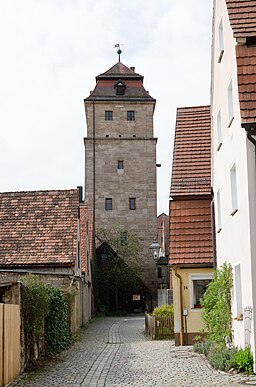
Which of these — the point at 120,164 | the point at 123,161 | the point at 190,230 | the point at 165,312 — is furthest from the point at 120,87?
the point at 190,230

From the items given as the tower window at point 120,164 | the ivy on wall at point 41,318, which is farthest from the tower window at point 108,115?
the ivy on wall at point 41,318

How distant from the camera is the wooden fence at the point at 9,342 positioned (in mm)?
12836

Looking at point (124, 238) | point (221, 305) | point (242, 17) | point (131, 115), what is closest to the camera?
point (242, 17)

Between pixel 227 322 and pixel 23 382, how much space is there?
6.11 metres

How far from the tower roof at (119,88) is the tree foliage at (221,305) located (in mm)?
43607

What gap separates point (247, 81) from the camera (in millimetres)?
13789

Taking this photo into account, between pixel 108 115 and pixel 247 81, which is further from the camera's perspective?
pixel 108 115

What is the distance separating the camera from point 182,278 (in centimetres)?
2162

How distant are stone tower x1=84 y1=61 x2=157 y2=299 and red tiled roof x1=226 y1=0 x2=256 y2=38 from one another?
1665 inches

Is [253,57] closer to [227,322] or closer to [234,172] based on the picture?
[234,172]

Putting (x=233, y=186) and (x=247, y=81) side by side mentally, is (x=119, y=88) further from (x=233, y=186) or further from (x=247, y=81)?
(x=247, y=81)

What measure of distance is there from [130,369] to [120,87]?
156 ft

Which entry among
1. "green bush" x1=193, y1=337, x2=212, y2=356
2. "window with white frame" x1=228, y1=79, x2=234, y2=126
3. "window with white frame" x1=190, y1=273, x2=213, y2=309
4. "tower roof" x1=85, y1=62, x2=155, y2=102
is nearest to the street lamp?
"window with white frame" x1=190, y1=273, x2=213, y2=309

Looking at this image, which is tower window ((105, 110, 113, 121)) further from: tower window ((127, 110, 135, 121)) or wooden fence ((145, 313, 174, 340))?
wooden fence ((145, 313, 174, 340))
